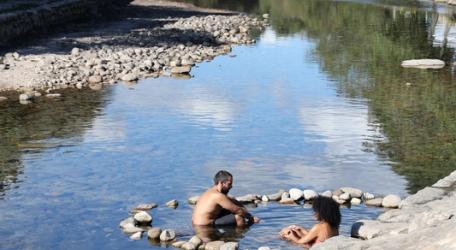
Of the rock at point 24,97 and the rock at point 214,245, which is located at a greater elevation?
the rock at point 24,97

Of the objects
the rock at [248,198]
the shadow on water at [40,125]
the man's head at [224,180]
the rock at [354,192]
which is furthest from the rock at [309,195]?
the shadow on water at [40,125]

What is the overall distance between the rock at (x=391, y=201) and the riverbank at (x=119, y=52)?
14214 millimetres

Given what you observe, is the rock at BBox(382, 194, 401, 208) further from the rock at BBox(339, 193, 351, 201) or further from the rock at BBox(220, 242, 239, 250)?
the rock at BBox(220, 242, 239, 250)

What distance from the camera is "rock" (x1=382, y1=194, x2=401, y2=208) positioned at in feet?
50.6

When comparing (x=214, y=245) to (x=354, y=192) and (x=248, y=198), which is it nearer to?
(x=248, y=198)

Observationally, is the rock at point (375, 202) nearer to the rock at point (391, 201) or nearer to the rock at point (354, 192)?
the rock at point (391, 201)

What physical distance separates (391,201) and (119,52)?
22.0 meters

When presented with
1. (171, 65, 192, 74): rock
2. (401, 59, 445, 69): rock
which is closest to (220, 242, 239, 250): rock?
(171, 65, 192, 74): rock

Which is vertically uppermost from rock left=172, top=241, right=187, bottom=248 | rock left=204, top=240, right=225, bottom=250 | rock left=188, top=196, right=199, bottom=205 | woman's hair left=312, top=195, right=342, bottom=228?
woman's hair left=312, top=195, right=342, bottom=228

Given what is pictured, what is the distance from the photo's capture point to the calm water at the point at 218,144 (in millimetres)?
15156

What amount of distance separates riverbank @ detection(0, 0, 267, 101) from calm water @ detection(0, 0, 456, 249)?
1393 millimetres

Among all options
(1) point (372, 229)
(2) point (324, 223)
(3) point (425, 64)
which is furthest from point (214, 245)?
(3) point (425, 64)

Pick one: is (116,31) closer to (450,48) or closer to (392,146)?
(450,48)

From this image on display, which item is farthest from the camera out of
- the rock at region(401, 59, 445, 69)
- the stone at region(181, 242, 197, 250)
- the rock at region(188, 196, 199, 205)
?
the rock at region(401, 59, 445, 69)
